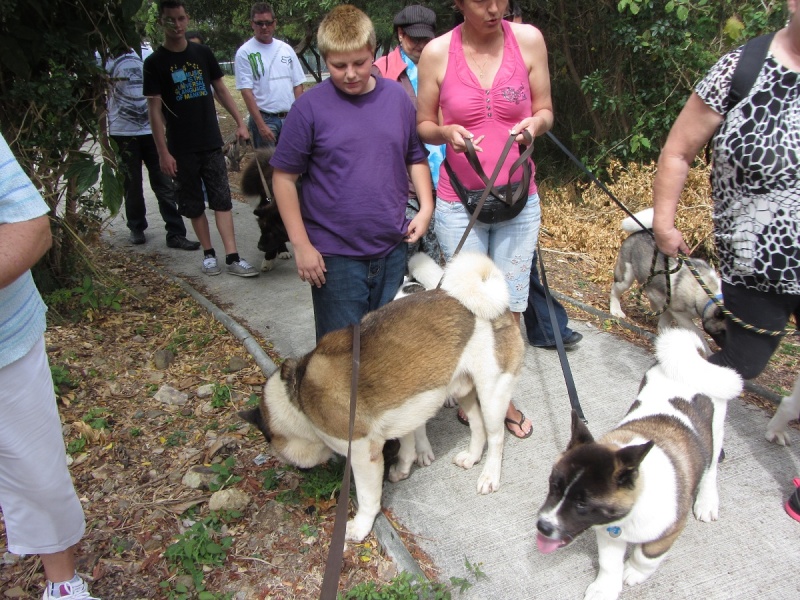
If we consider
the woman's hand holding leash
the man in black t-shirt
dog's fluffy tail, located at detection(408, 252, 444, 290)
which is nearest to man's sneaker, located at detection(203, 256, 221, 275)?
the man in black t-shirt

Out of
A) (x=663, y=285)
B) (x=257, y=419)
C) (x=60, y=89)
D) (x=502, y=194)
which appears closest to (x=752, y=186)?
(x=502, y=194)

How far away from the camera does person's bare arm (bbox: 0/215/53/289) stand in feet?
5.78

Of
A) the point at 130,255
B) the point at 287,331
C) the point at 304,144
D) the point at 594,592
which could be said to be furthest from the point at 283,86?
the point at 594,592

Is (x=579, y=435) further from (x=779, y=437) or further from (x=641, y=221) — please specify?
(x=641, y=221)

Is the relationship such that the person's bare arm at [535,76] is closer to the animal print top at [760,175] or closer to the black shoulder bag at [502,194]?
the black shoulder bag at [502,194]

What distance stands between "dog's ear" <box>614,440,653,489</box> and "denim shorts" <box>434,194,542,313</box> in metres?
1.40

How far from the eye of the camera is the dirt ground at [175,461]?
2680 millimetres

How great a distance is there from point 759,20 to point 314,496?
591 cm

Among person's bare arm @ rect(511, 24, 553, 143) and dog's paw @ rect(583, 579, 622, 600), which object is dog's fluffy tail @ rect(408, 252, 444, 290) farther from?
dog's paw @ rect(583, 579, 622, 600)

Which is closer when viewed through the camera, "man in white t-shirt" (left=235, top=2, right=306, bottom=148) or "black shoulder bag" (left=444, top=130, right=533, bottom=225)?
"black shoulder bag" (left=444, top=130, right=533, bottom=225)

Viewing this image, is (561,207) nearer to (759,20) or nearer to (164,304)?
(759,20)

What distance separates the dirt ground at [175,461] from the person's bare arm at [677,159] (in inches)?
70.8

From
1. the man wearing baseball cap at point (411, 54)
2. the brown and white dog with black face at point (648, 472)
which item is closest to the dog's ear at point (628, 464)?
the brown and white dog with black face at point (648, 472)

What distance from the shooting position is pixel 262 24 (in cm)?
653
